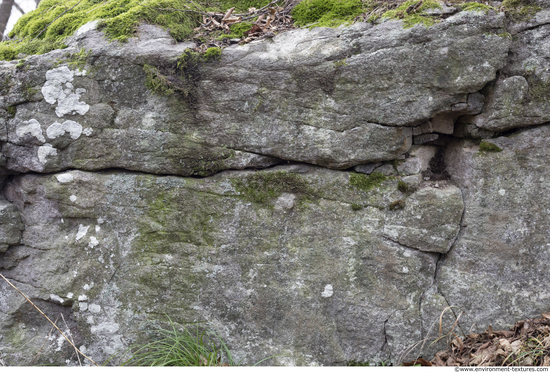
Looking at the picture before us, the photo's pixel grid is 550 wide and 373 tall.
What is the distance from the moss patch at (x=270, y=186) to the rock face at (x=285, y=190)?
2 cm

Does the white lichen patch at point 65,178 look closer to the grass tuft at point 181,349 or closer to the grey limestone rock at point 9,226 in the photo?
the grey limestone rock at point 9,226

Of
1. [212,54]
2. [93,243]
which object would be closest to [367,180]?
[212,54]

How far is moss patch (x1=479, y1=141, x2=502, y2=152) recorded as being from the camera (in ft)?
9.12

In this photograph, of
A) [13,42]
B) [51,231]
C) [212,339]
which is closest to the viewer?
[212,339]

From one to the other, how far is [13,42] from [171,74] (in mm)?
2122

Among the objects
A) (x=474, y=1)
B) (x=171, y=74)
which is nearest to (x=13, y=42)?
(x=171, y=74)

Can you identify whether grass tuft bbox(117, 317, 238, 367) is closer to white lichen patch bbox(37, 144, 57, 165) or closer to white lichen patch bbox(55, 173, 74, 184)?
white lichen patch bbox(55, 173, 74, 184)

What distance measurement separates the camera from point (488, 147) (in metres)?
2.79

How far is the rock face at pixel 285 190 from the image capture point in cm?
272

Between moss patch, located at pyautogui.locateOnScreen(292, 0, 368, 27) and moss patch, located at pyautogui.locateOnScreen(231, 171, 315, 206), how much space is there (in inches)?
55.1

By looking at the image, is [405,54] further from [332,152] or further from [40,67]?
[40,67]

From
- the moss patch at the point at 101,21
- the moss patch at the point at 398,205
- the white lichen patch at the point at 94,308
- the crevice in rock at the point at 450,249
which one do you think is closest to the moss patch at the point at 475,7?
the crevice in rock at the point at 450,249

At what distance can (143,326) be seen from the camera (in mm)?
2908

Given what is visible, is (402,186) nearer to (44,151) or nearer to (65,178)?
(65,178)
